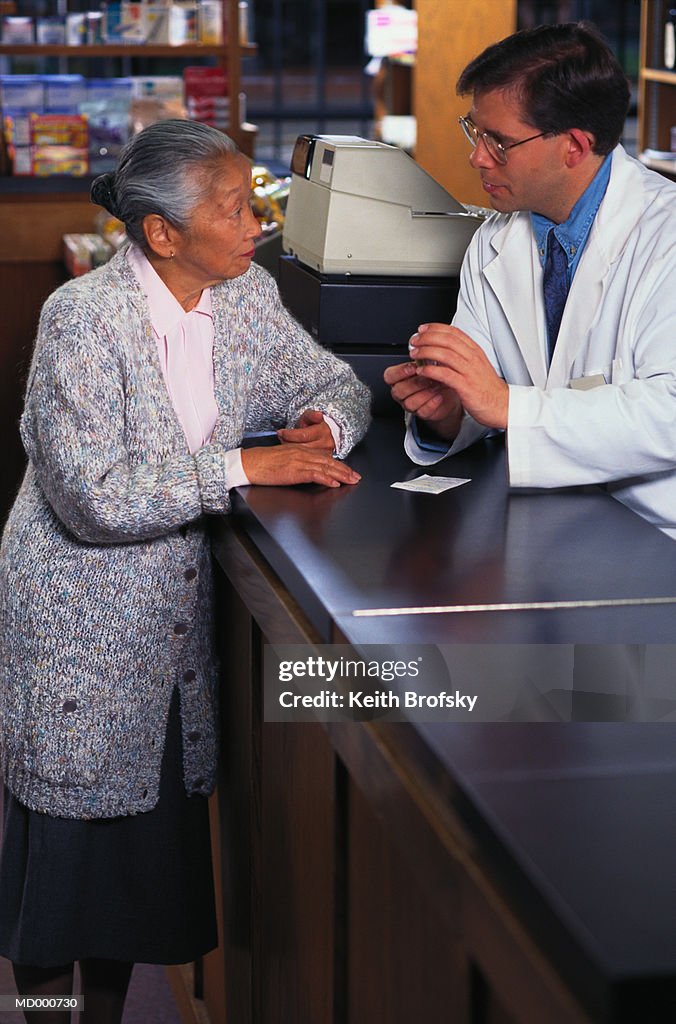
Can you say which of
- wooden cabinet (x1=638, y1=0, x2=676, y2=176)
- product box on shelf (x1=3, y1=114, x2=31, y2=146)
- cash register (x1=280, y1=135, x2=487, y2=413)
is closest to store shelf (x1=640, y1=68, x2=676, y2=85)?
wooden cabinet (x1=638, y1=0, x2=676, y2=176)

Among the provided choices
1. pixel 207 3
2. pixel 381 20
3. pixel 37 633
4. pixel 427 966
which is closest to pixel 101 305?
pixel 37 633

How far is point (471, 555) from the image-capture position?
67.1 inches

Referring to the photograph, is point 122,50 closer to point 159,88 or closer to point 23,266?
point 159,88

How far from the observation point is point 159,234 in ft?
6.45

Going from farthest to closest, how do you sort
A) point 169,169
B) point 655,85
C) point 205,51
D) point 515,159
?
point 655,85 < point 205,51 < point 515,159 < point 169,169

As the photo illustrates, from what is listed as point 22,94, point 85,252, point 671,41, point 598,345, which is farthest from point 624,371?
point 671,41

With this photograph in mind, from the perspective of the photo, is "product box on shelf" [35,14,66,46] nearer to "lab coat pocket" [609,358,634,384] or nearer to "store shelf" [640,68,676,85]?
"store shelf" [640,68,676,85]

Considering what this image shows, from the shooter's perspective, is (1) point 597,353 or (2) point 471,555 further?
(1) point 597,353

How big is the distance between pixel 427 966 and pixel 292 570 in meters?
0.56

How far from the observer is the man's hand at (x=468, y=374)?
2.03 metres

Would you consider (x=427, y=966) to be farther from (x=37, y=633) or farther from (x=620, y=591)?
(x=37, y=633)

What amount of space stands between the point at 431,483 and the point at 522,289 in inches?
19.9

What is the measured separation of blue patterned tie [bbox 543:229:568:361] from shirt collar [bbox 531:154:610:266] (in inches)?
0.8

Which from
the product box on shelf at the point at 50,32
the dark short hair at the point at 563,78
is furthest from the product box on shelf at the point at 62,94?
the dark short hair at the point at 563,78
